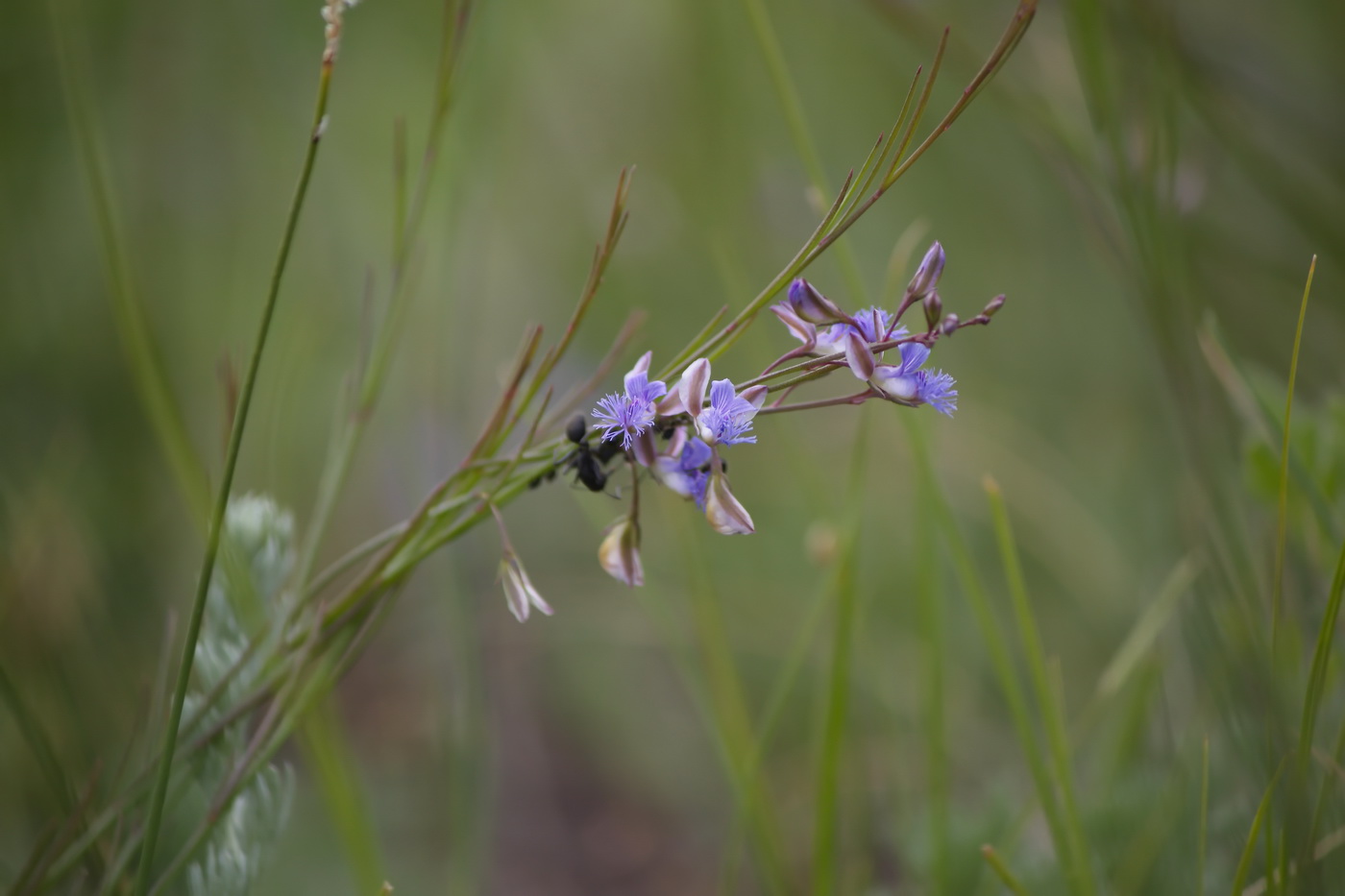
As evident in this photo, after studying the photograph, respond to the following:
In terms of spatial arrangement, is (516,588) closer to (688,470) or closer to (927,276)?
(688,470)

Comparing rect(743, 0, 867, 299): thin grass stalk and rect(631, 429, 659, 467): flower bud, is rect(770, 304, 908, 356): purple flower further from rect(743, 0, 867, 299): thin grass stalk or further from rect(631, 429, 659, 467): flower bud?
rect(743, 0, 867, 299): thin grass stalk

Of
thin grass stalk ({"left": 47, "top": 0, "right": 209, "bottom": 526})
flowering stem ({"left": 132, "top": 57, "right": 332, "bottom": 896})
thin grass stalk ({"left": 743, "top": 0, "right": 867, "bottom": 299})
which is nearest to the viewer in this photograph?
flowering stem ({"left": 132, "top": 57, "right": 332, "bottom": 896})

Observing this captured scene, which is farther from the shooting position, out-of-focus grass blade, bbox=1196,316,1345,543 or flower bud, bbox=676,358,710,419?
out-of-focus grass blade, bbox=1196,316,1345,543

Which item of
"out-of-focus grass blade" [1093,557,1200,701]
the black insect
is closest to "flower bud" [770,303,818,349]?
the black insect

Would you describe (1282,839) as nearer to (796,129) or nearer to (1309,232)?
(796,129)

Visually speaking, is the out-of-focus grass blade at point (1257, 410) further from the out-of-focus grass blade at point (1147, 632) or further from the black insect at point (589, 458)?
the black insect at point (589, 458)
